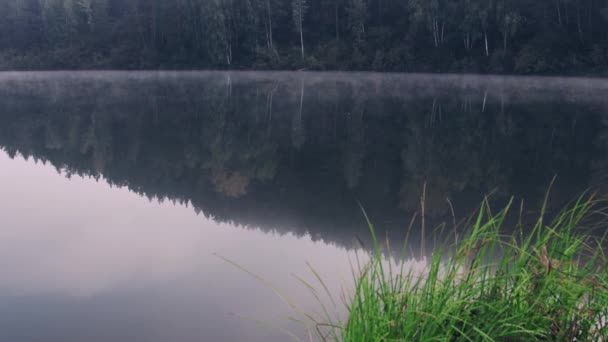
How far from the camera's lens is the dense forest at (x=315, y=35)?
1769 inches

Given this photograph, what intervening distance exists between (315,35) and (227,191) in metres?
49.2

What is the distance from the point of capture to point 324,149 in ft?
52.1

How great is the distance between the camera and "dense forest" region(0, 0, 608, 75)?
4494 cm

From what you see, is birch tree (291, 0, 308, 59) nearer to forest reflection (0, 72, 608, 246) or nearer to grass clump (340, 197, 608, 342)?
forest reflection (0, 72, 608, 246)

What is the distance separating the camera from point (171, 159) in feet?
48.1

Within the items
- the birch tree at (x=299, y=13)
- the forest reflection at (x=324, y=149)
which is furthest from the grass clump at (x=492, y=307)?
the birch tree at (x=299, y=13)

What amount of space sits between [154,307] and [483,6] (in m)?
46.3

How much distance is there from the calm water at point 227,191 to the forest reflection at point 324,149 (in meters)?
0.06

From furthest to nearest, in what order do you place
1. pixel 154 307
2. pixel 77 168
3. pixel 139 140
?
pixel 139 140
pixel 77 168
pixel 154 307

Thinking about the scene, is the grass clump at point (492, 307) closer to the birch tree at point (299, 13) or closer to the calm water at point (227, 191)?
the calm water at point (227, 191)

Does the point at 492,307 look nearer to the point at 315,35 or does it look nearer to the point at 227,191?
the point at 227,191

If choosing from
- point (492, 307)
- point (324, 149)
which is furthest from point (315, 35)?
point (492, 307)

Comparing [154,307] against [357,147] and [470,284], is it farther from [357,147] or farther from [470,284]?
[357,147]

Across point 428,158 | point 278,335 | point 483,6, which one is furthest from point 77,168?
point 483,6
